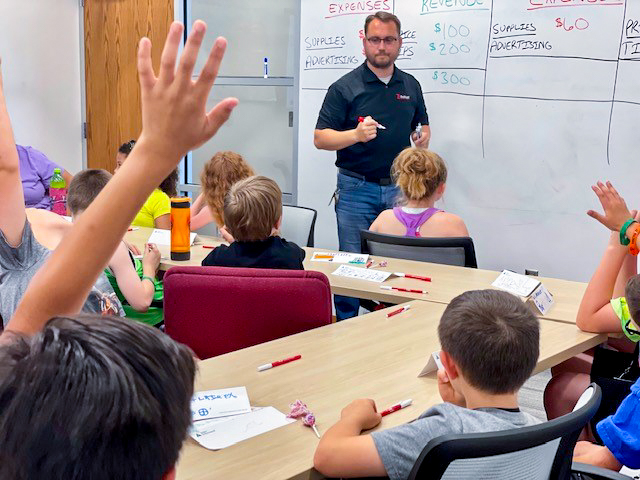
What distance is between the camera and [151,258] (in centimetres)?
324

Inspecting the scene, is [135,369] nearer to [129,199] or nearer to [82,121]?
[129,199]

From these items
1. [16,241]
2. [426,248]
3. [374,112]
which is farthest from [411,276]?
[16,241]

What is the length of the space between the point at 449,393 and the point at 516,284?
1.34 metres

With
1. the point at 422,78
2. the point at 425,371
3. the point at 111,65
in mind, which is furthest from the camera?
the point at 111,65

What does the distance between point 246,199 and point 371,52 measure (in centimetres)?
228

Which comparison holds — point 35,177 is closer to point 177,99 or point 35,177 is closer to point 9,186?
point 9,186

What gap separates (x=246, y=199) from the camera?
2660mm

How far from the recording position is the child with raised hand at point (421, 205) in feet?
11.6

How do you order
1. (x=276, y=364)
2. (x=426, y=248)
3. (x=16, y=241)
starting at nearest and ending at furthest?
(x=16, y=241) → (x=276, y=364) → (x=426, y=248)

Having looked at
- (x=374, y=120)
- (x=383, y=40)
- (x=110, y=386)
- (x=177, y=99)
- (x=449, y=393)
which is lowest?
(x=449, y=393)

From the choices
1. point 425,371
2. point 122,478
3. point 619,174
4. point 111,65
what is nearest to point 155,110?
point 122,478

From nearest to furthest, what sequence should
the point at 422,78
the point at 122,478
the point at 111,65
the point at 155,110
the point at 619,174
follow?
the point at 122,478
the point at 155,110
the point at 619,174
the point at 422,78
the point at 111,65

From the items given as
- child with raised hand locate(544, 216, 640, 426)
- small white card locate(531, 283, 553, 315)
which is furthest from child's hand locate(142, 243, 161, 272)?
child with raised hand locate(544, 216, 640, 426)

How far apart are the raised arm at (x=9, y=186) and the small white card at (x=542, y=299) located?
5.83ft
